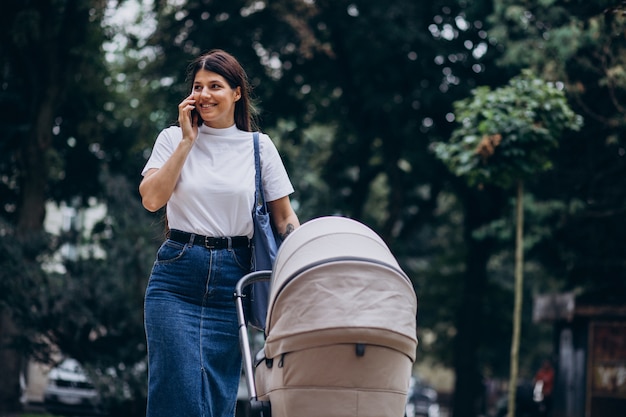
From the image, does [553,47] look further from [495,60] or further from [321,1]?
[321,1]

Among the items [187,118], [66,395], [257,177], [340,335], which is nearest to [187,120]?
[187,118]

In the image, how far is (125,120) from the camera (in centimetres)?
2256

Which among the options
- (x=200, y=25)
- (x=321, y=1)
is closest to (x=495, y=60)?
(x=321, y=1)

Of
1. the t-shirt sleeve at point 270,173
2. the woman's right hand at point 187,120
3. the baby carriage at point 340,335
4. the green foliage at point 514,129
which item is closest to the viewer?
the baby carriage at point 340,335

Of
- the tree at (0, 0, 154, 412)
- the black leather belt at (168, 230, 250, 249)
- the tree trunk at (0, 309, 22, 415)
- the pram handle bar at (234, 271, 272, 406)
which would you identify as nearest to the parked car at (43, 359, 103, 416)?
the tree trunk at (0, 309, 22, 415)

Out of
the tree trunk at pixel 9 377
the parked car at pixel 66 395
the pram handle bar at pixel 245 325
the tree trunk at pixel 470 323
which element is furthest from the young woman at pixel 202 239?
the tree trunk at pixel 470 323

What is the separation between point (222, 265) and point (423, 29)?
16447 mm

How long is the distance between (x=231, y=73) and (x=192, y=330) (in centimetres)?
122

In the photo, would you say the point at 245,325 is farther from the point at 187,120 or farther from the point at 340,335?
the point at 187,120

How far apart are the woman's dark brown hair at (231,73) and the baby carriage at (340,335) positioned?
987 mm

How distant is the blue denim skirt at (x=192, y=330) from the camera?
4.60m

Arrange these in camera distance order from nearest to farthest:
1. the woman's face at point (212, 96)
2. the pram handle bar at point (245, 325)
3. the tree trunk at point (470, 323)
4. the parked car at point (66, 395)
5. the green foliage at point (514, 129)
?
the pram handle bar at point (245, 325) < the woman's face at point (212, 96) < the green foliage at point (514, 129) < the parked car at point (66, 395) < the tree trunk at point (470, 323)

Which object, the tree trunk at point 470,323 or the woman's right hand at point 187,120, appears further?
the tree trunk at point 470,323

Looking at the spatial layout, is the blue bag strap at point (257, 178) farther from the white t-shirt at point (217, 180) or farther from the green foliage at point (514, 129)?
the green foliage at point (514, 129)
